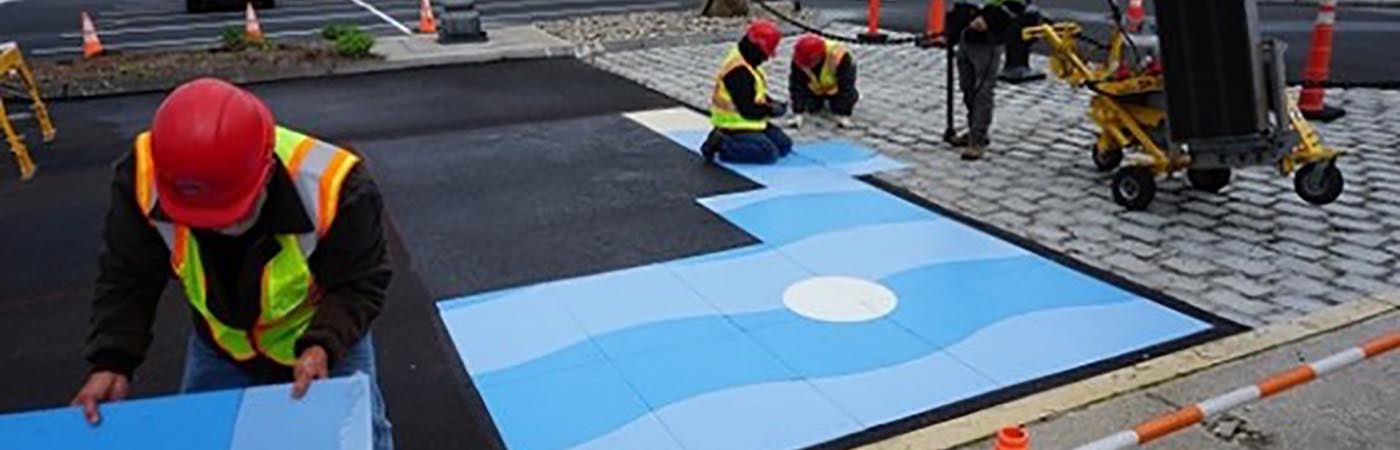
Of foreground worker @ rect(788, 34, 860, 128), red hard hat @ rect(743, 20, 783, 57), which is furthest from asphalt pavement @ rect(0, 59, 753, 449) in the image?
foreground worker @ rect(788, 34, 860, 128)

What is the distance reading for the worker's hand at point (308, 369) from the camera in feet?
7.44

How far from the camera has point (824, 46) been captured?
9.41 metres

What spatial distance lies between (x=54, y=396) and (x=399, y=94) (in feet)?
23.8

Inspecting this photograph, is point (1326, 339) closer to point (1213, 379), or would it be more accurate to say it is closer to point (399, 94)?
point (1213, 379)

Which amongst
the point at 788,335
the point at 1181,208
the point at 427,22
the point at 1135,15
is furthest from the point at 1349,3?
the point at 788,335

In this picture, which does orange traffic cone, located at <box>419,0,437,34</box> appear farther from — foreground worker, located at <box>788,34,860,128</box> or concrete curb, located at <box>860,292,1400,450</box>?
concrete curb, located at <box>860,292,1400,450</box>

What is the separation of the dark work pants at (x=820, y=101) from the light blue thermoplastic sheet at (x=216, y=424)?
743cm

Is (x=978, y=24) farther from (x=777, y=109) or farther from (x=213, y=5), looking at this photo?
(x=213, y=5)

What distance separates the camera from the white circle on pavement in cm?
511

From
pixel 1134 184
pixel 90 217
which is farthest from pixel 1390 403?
pixel 90 217

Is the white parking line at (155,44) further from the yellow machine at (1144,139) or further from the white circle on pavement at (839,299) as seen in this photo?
the white circle on pavement at (839,299)

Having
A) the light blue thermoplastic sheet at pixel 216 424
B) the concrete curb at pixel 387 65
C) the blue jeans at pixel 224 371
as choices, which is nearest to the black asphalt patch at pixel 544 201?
the blue jeans at pixel 224 371

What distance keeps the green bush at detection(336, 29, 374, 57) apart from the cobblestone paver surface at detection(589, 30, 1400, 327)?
15.8ft

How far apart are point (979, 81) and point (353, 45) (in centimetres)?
808
